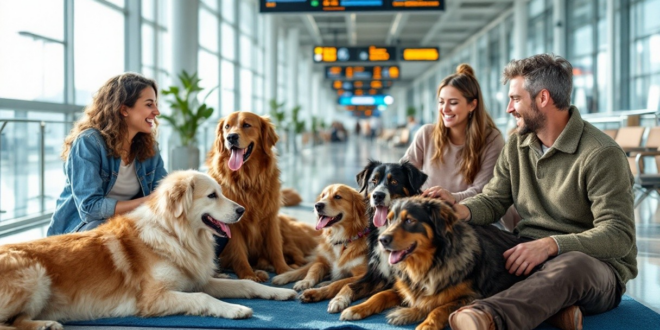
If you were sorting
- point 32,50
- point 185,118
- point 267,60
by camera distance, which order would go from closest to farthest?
1. point 32,50
2. point 185,118
3. point 267,60

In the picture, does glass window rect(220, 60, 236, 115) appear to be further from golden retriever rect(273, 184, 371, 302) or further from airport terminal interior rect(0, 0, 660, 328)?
golden retriever rect(273, 184, 371, 302)

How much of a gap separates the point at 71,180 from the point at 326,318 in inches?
67.7

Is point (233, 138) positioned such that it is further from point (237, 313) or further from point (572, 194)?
point (572, 194)

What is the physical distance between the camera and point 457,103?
156 inches

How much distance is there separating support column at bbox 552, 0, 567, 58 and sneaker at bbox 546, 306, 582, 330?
43.3 feet

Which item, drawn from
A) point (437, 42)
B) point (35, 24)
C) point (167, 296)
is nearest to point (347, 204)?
point (167, 296)

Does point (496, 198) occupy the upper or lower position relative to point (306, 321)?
upper

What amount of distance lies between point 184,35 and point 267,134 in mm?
5394

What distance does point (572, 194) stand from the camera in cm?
285

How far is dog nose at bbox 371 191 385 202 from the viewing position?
10.6 feet

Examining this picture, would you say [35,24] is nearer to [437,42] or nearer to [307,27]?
[307,27]

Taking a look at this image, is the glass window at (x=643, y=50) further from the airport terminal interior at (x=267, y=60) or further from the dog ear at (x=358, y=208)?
the dog ear at (x=358, y=208)

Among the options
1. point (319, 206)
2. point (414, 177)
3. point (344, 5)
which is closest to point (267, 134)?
point (319, 206)

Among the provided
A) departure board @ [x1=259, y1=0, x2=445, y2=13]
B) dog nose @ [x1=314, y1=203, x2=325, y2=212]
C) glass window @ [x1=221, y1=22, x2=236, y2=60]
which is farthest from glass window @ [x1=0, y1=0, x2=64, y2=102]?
glass window @ [x1=221, y1=22, x2=236, y2=60]
